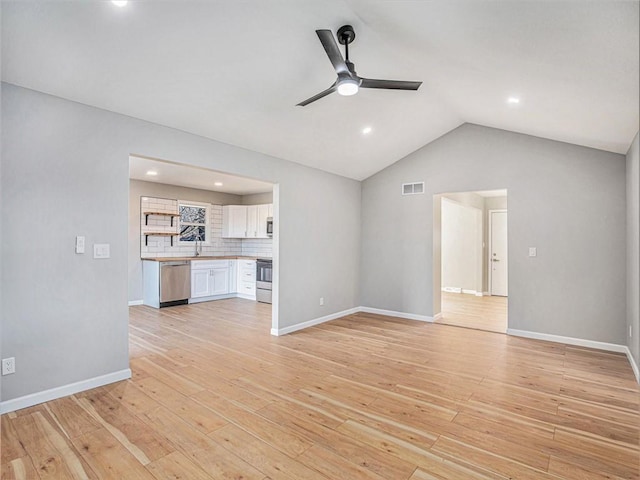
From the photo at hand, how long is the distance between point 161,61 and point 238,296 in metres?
6.08

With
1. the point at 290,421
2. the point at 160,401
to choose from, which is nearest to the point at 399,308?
the point at 290,421

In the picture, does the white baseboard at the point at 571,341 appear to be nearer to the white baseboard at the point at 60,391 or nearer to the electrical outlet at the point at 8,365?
the white baseboard at the point at 60,391

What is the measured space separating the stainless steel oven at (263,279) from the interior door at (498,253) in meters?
5.56

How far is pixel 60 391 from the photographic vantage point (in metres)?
2.88

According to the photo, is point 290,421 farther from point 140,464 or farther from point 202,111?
point 202,111

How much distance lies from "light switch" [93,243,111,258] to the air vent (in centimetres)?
459

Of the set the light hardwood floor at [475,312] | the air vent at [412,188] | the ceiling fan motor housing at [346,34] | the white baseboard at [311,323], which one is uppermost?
the ceiling fan motor housing at [346,34]

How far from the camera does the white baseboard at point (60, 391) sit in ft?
8.67

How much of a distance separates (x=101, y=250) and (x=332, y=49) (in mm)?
2676

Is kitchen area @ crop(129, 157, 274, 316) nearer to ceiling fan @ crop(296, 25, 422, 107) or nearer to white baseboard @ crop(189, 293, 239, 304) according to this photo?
white baseboard @ crop(189, 293, 239, 304)

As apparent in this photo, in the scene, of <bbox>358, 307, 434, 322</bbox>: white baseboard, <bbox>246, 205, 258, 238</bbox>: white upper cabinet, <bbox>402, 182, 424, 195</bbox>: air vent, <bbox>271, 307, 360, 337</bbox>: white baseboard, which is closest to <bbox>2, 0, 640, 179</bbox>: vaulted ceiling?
<bbox>402, 182, 424, 195</bbox>: air vent

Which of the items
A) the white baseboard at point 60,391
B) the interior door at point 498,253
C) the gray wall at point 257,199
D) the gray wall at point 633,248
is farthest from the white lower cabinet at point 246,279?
the gray wall at point 633,248

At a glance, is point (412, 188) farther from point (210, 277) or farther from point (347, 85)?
point (210, 277)

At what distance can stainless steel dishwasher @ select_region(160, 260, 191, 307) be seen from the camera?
21.7 feet
